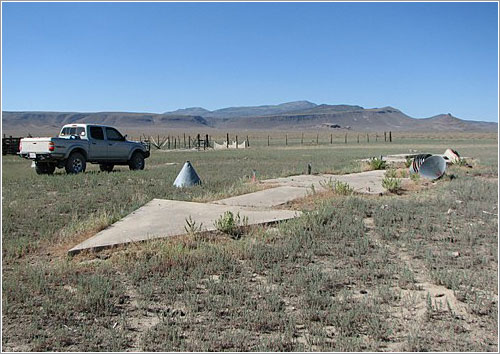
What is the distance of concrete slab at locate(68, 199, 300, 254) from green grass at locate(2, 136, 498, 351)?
289 mm

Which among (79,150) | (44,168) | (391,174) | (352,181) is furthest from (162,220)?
(44,168)

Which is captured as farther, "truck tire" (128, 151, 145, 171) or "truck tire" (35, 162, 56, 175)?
"truck tire" (128, 151, 145, 171)

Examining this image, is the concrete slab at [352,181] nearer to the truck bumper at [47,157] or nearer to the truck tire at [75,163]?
the truck tire at [75,163]

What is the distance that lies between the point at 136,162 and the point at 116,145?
119cm

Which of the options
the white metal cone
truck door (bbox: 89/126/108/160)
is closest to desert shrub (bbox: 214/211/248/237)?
the white metal cone

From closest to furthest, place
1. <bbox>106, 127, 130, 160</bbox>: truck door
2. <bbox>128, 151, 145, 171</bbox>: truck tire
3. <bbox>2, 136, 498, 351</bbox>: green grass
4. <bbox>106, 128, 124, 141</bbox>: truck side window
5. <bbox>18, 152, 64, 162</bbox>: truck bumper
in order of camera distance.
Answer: <bbox>2, 136, 498, 351</bbox>: green grass, <bbox>18, 152, 64, 162</bbox>: truck bumper, <bbox>106, 127, 130, 160</bbox>: truck door, <bbox>106, 128, 124, 141</bbox>: truck side window, <bbox>128, 151, 145, 171</bbox>: truck tire

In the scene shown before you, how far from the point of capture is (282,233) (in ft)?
23.6

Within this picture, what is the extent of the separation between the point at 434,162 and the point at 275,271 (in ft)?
31.0

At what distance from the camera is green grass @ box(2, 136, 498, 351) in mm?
4035

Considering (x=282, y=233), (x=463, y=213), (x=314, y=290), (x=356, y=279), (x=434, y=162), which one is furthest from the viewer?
(x=434, y=162)

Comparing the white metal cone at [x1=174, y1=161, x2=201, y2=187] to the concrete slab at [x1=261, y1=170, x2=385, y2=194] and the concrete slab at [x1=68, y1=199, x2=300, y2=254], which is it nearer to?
the concrete slab at [x1=261, y1=170, x2=385, y2=194]

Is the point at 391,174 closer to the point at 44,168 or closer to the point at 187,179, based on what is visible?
the point at 187,179

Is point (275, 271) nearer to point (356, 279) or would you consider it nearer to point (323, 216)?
point (356, 279)

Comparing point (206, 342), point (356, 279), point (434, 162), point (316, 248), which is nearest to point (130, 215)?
point (316, 248)
